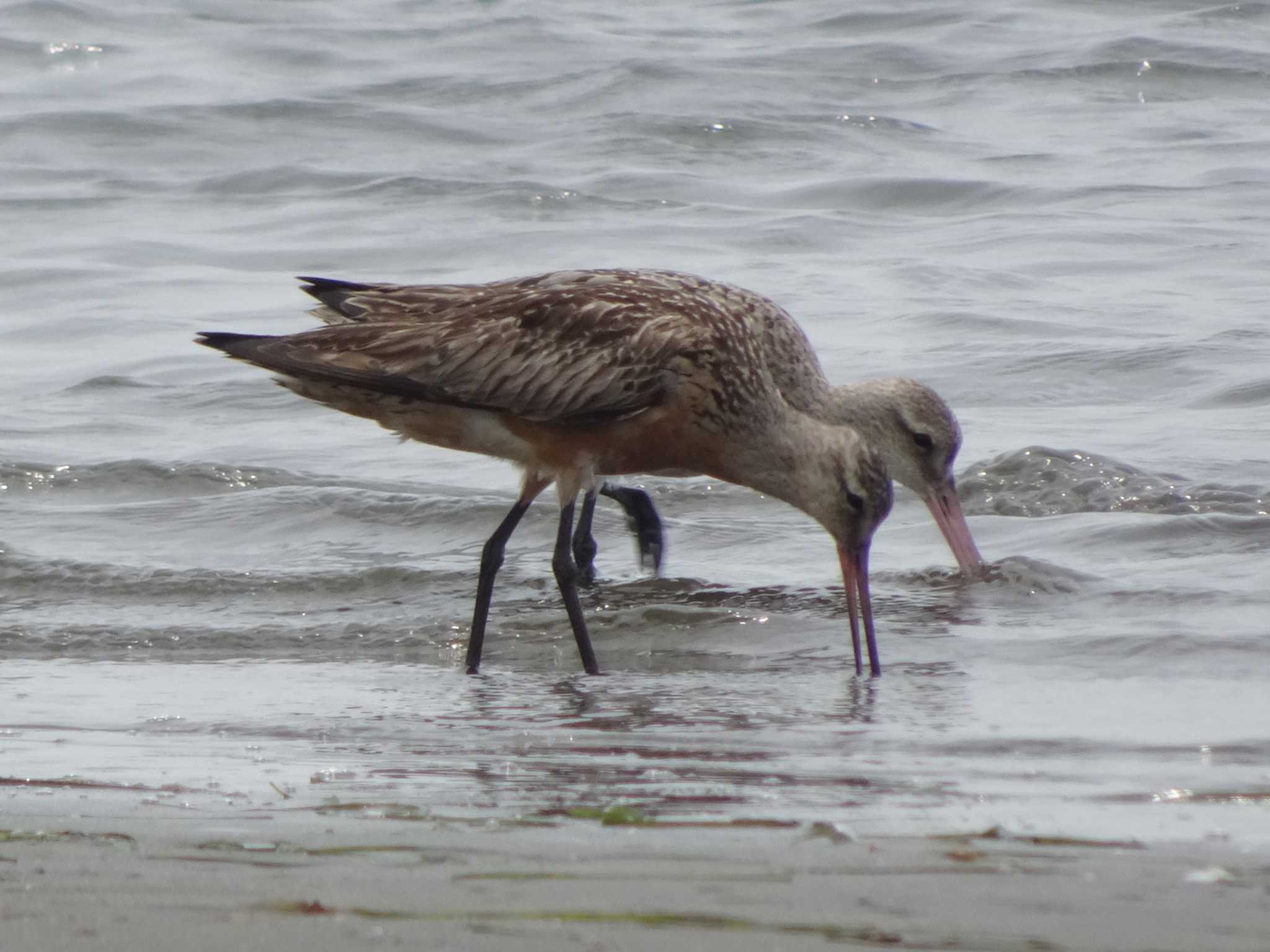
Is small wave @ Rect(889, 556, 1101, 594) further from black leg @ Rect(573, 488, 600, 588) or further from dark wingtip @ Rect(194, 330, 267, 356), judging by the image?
dark wingtip @ Rect(194, 330, 267, 356)

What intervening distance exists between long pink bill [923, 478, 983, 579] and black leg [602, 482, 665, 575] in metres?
1.06

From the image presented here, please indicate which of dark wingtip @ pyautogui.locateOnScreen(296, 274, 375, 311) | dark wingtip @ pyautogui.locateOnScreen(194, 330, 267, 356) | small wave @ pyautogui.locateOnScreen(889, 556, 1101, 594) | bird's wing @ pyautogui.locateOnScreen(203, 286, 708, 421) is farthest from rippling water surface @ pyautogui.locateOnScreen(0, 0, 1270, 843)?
dark wingtip @ pyautogui.locateOnScreen(296, 274, 375, 311)

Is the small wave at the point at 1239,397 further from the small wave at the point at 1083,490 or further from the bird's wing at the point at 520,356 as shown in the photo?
the bird's wing at the point at 520,356

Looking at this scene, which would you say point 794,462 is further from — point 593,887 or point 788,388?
point 593,887

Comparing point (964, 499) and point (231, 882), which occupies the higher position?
point (231, 882)

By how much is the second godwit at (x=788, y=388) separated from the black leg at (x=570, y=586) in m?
0.21

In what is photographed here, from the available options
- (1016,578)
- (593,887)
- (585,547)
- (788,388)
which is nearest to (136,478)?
(585,547)

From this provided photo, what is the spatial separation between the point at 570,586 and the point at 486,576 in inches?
14.4

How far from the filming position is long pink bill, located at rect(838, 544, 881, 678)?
6090mm

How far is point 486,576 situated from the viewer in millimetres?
7105

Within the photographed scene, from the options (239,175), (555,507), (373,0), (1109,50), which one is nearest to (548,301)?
(555,507)

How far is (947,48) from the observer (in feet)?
66.5

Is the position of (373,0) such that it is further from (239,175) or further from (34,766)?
(34,766)

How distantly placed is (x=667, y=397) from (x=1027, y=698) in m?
2.02
